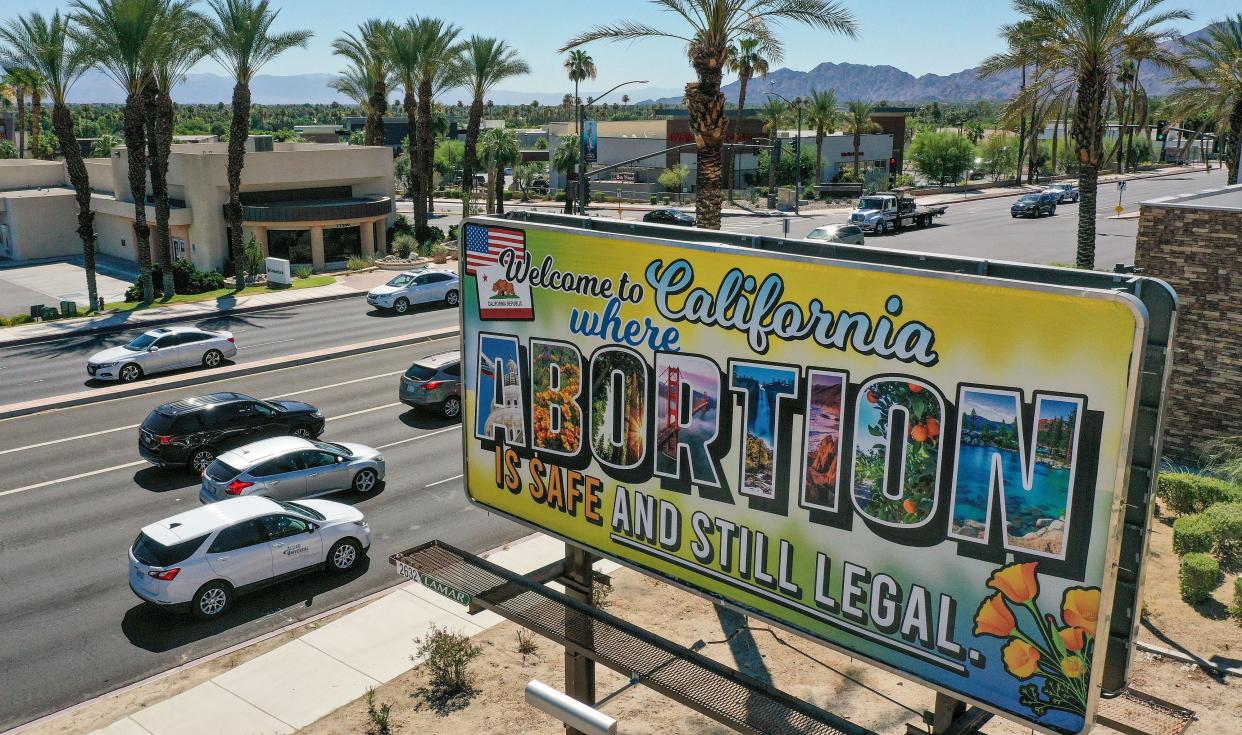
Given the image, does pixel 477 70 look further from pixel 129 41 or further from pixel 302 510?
pixel 302 510

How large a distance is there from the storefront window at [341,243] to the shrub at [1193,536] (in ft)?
160

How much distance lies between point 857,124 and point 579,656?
8884cm

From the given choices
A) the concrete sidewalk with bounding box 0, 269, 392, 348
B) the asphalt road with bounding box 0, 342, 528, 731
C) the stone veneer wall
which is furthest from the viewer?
the concrete sidewalk with bounding box 0, 269, 392, 348

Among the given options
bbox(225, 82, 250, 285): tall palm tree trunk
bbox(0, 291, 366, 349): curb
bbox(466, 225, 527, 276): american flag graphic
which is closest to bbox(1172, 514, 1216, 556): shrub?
bbox(466, 225, 527, 276): american flag graphic

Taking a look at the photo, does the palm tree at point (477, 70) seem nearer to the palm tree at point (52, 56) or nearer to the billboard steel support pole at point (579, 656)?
the palm tree at point (52, 56)

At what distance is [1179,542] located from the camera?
57.1 feet

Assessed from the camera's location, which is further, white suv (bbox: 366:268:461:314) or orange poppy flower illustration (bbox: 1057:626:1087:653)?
white suv (bbox: 366:268:461:314)

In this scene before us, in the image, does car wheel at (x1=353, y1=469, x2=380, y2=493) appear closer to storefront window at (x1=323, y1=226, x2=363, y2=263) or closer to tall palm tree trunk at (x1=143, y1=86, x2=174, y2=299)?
tall palm tree trunk at (x1=143, y1=86, x2=174, y2=299)

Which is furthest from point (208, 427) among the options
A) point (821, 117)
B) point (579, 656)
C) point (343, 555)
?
point (821, 117)

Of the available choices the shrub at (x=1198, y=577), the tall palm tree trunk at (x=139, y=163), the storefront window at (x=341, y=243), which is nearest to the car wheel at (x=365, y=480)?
the shrub at (x=1198, y=577)

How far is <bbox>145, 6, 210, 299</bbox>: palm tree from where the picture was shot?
1716 inches

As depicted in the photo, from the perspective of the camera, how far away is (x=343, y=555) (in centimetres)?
1891

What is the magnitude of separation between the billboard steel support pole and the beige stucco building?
46.7 meters

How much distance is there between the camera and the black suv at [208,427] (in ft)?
76.9
